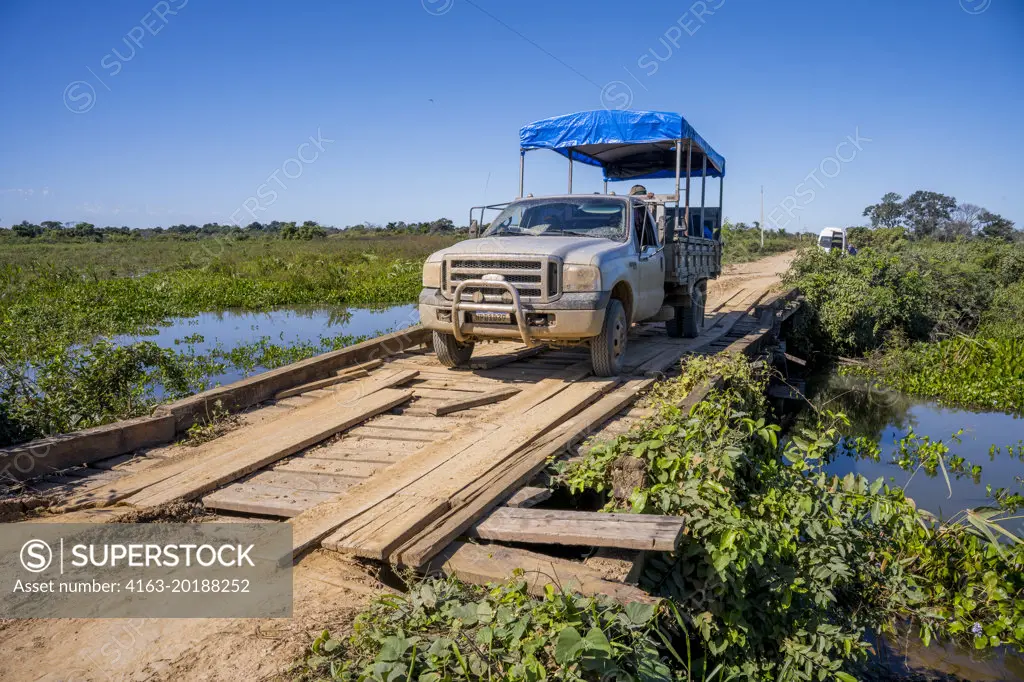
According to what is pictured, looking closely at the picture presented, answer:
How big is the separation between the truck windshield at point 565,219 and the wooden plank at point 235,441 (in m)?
2.23

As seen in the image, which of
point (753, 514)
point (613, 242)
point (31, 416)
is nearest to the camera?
point (753, 514)

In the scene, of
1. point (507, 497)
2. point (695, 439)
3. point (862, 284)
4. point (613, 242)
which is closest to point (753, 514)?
point (695, 439)

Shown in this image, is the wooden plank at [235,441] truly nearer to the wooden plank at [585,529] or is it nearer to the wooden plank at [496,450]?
the wooden plank at [496,450]

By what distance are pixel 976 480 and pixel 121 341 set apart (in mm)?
14608

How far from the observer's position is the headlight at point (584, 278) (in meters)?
6.95

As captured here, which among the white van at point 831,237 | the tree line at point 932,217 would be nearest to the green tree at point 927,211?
the tree line at point 932,217

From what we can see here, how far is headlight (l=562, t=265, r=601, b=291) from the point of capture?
6949 millimetres

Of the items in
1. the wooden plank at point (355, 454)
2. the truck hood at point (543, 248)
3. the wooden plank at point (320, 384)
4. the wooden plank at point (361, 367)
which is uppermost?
the truck hood at point (543, 248)

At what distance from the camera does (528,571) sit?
3520 millimetres

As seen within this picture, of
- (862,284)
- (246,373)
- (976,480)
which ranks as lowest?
(976,480)

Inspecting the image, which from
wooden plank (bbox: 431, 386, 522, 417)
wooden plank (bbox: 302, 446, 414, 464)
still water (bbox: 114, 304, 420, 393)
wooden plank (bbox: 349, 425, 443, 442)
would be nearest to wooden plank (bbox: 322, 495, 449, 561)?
wooden plank (bbox: 302, 446, 414, 464)

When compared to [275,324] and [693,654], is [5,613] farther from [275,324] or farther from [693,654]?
[275,324]

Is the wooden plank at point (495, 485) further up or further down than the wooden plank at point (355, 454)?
further up

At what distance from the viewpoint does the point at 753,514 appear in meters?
4.68
